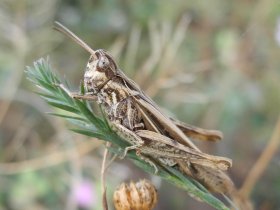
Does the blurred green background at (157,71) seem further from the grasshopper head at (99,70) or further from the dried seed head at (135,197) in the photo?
the dried seed head at (135,197)

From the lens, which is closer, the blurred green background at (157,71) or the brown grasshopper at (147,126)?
the brown grasshopper at (147,126)

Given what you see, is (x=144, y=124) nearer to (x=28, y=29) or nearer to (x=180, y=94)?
(x=180, y=94)

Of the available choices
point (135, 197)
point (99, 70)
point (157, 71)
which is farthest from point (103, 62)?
point (157, 71)

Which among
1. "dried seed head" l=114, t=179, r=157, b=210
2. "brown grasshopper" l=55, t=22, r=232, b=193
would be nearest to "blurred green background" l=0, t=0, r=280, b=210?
"brown grasshopper" l=55, t=22, r=232, b=193

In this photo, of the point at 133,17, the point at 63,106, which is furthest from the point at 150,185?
the point at 133,17

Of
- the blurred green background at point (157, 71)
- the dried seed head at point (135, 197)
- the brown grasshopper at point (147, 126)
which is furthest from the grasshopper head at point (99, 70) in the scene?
the blurred green background at point (157, 71)

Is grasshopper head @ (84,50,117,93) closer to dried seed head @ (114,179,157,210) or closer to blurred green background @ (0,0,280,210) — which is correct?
dried seed head @ (114,179,157,210)

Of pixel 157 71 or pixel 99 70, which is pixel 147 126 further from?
pixel 157 71
